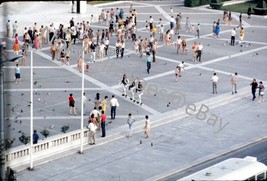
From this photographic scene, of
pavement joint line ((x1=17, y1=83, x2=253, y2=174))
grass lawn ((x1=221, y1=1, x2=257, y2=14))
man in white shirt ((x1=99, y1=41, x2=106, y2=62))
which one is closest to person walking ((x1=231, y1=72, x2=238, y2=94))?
pavement joint line ((x1=17, y1=83, x2=253, y2=174))

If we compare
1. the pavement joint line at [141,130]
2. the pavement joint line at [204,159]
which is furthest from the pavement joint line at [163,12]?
the pavement joint line at [204,159]

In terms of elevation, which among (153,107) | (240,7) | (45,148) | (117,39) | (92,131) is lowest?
(45,148)

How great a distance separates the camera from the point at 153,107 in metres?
48.5

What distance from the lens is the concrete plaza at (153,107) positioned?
3944 cm

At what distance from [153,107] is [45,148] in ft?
34.2

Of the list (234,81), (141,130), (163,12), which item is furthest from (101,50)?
(163,12)

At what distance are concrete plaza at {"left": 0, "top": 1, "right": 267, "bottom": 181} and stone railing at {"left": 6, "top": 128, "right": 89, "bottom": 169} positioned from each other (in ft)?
1.22

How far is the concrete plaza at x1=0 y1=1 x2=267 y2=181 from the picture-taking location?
39.4m

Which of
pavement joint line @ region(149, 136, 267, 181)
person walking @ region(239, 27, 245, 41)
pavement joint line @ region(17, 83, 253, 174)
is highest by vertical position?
person walking @ region(239, 27, 245, 41)

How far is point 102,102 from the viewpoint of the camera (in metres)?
46.0

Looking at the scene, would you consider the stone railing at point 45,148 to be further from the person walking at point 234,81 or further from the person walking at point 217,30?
the person walking at point 217,30

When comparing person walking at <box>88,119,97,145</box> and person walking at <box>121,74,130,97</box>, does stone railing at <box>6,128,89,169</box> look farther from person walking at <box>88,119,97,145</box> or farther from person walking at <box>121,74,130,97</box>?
person walking at <box>121,74,130,97</box>

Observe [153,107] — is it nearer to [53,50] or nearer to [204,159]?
[204,159]

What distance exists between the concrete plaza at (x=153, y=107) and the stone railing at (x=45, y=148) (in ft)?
1.22
